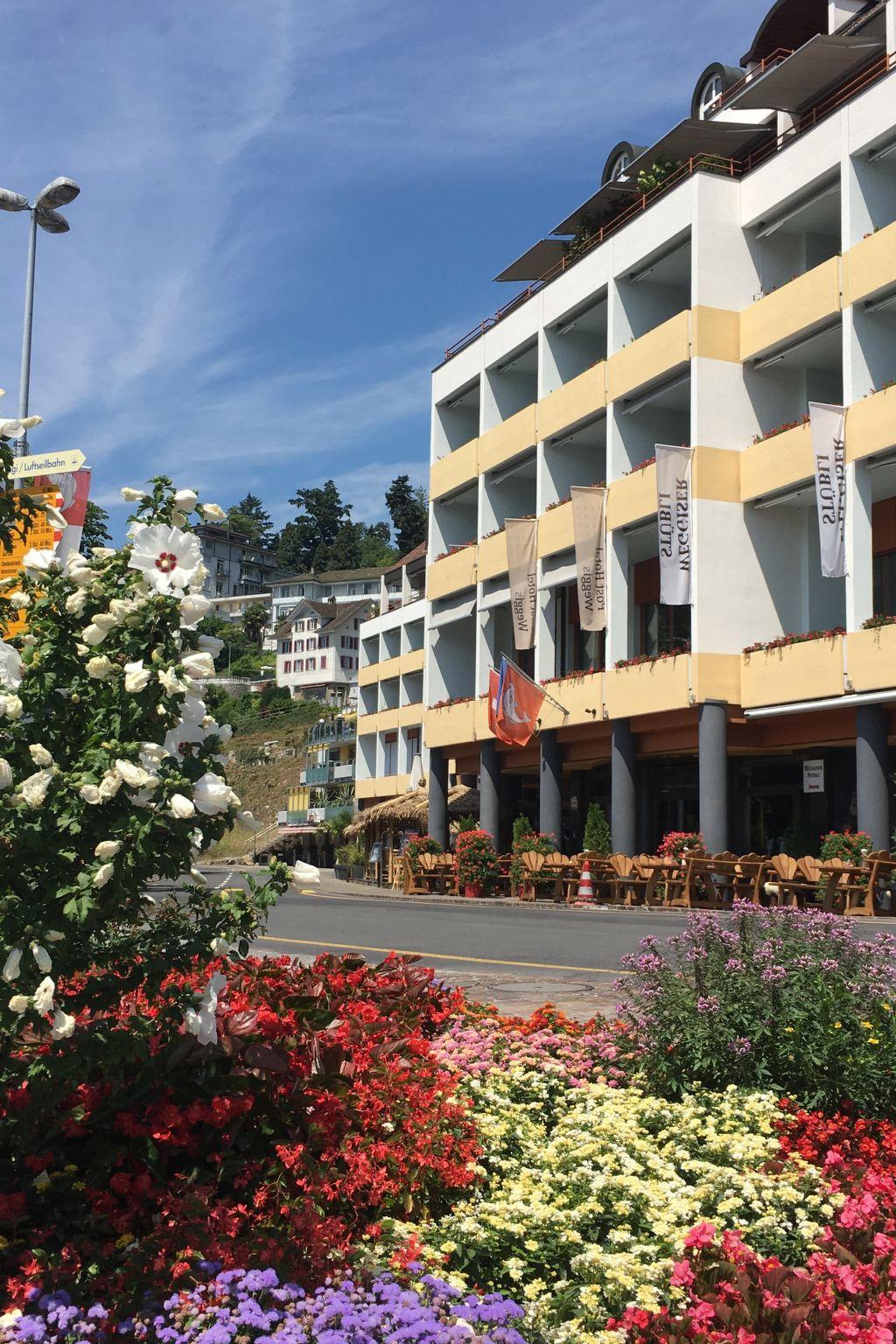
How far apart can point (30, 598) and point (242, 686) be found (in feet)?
2.15

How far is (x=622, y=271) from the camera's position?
35.1 m

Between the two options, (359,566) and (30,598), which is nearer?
(30,598)

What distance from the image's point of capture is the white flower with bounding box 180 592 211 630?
3.50m

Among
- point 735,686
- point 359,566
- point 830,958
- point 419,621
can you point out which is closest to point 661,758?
point 735,686

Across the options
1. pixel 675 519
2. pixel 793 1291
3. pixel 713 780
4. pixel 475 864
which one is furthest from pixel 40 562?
pixel 475 864

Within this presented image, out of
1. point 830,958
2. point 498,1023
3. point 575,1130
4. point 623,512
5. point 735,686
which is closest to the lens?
point 575,1130

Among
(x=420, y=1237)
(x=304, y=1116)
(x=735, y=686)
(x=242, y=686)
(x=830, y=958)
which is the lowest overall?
(x=420, y=1237)

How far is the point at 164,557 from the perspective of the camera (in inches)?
144

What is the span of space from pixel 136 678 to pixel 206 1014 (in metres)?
1.04

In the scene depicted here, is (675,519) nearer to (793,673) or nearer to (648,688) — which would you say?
(648,688)

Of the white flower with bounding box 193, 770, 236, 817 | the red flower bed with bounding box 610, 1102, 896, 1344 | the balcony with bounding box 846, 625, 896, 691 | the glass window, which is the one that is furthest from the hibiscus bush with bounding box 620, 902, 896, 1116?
the glass window

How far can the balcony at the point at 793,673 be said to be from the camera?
1065 inches

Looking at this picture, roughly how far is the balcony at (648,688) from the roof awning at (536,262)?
15.5 m

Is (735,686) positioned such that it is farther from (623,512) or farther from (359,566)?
(359,566)
